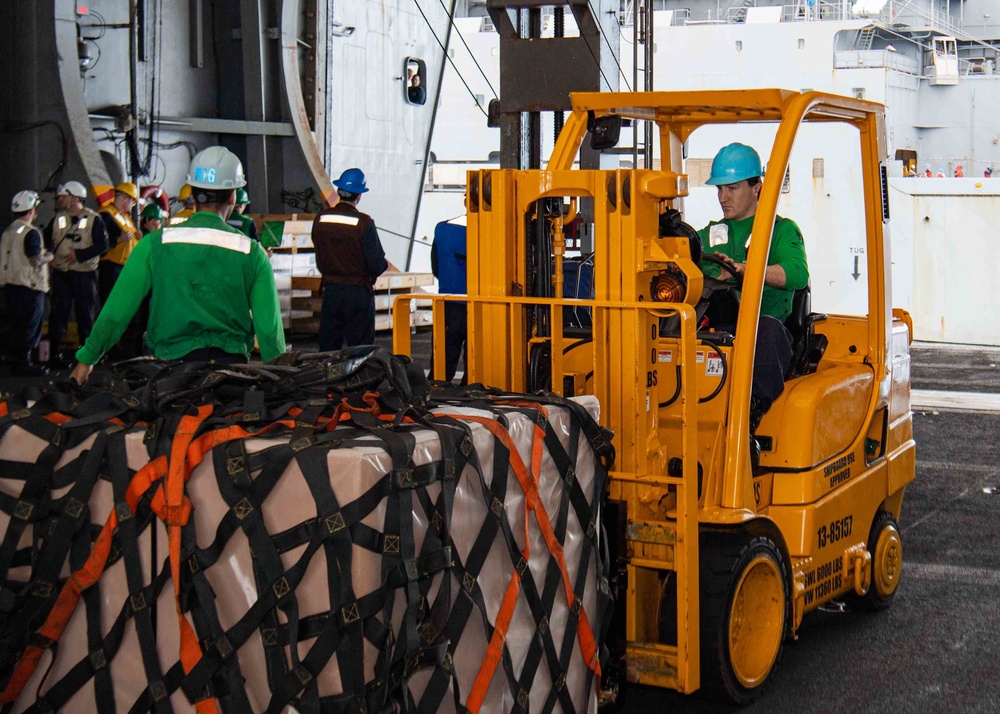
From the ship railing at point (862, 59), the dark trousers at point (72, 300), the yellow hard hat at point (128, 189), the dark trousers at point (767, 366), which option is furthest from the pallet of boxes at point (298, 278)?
the ship railing at point (862, 59)

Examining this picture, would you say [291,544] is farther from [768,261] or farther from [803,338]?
[803,338]

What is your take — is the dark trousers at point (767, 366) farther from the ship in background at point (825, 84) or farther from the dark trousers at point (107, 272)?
the ship in background at point (825, 84)

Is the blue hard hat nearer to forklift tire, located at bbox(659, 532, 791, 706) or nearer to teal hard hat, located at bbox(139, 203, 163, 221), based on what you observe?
teal hard hat, located at bbox(139, 203, 163, 221)

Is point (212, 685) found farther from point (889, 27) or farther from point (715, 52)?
point (889, 27)

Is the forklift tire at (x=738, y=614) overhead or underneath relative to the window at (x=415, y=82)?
underneath

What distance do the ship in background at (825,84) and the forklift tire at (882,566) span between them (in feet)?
54.6

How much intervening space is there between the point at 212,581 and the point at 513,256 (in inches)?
74.3

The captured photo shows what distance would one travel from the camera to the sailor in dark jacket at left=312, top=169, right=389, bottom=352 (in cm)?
968

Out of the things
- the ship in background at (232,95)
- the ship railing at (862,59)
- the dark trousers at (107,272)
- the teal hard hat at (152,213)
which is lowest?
the dark trousers at (107,272)

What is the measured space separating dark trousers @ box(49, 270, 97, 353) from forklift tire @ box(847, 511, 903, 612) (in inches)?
368

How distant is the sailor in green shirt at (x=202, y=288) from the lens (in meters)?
4.71

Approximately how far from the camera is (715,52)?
26.8 meters

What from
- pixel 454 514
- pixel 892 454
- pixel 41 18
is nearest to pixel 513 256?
pixel 454 514

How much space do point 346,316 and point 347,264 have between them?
45 cm
